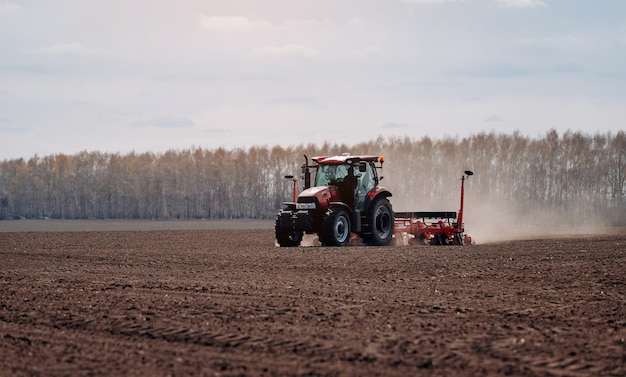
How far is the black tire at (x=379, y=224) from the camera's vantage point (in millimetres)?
24203

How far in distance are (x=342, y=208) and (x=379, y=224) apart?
4.89 ft

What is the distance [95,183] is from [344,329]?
87505 millimetres

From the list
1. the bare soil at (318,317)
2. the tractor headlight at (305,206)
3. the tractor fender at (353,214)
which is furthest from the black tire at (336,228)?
the bare soil at (318,317)

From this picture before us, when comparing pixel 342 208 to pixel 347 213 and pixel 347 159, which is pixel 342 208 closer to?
pixel 347 213

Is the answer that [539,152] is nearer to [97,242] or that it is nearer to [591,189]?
[591,189]

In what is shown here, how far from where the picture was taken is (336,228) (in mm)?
23578

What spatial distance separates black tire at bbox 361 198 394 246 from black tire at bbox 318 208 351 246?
0.63 m

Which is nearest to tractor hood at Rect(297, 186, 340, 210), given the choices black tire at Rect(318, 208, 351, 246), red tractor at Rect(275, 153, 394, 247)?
red tractor at Rect(275, 153, 394, 247)

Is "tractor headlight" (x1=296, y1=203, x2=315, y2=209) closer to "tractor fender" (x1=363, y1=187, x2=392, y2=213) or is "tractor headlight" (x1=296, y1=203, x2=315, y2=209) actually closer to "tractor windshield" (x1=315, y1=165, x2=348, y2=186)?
"tractor windshield" (x1=315, y1=165, x2=348, y2=186)

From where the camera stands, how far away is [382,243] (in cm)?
2469

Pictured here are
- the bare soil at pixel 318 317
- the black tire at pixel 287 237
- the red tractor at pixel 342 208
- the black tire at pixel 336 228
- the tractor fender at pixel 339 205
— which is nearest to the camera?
the bare soil at pixel 318 317

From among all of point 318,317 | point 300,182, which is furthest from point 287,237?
point 300,182

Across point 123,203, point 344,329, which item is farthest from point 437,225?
point 123,203

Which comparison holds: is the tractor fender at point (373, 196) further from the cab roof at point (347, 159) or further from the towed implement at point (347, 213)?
the cab roof at point (347, 159)
